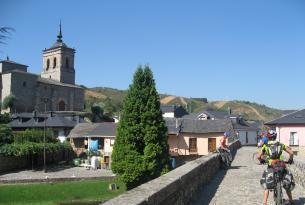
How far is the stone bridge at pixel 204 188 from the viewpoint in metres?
5.52

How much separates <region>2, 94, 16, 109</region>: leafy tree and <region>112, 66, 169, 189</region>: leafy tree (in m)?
47.9

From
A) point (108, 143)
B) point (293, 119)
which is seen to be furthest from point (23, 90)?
point (293, 119)

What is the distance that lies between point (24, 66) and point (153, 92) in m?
64.4

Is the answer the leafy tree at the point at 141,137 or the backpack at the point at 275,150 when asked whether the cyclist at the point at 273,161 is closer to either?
the backpack at the point at 275,150

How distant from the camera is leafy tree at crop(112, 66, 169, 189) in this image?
29.2 metres

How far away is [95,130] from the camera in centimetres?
5006

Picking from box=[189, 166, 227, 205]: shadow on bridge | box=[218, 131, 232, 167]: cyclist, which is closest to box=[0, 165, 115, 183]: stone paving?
box=[218, 131, 232, 167]: cyclist

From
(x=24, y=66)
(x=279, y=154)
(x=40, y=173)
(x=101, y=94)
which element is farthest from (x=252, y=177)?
(x=101, y=94)

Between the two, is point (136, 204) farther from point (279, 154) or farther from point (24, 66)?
point (24, 66)

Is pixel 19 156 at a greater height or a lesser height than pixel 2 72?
lesser

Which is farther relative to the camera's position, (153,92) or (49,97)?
(49,97)

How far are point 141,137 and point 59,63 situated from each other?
69129mm

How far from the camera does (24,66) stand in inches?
3521

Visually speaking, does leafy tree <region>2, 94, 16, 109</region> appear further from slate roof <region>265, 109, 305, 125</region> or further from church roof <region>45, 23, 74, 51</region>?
slate roof <region>265, 109, 305, 125</region>
